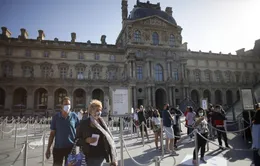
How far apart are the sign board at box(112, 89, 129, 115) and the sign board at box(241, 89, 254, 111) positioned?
781cm

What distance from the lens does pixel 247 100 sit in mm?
9930

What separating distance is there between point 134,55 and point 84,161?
31.1 metres

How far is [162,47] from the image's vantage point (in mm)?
36344

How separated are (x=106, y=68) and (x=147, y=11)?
56.3 ft

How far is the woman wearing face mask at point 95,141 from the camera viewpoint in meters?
3.19

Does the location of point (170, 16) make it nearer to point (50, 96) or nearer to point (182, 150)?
point (50, 96)

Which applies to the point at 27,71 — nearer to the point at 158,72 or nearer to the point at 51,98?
the point at 51,98

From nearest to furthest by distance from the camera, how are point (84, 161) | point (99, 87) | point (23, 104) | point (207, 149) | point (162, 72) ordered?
point (84, 161), point (207, 149), point (23, 104), point (99, 87), point (162, 72)

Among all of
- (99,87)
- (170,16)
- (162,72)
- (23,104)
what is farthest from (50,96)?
(170,16)

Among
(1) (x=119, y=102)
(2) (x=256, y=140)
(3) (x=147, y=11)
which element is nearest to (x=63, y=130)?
(1) (x=119, y=102)

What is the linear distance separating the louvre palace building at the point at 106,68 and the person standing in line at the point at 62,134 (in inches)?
916

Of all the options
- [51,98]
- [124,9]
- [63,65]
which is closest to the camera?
[51,98]

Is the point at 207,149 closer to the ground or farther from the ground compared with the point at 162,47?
closer to the ground

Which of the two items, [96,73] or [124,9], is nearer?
[96,73]
